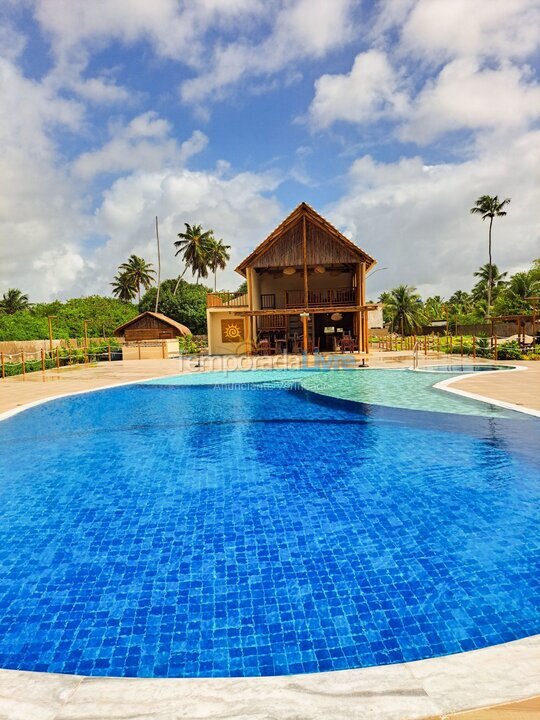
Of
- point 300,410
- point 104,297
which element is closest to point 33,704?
point 300,410

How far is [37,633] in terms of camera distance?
339 cm

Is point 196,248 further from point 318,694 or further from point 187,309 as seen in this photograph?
point 318,694

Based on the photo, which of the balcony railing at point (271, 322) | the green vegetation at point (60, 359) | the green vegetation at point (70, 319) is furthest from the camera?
the green vegetation at point (70, 319)

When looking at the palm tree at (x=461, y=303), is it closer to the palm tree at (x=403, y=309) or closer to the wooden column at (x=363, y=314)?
the palm tree at (x=403, y=309)

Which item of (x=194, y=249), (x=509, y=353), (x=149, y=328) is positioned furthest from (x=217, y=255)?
(x=509, y=353)

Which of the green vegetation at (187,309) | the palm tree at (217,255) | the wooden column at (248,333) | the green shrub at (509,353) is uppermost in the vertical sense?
the palm tree at (217,255)

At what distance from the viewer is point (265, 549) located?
4613 mm

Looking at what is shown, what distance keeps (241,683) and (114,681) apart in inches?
31.0

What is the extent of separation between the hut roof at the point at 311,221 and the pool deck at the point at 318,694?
2428 cm

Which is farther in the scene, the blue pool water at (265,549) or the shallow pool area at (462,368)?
the shallow pool area at (462,368)

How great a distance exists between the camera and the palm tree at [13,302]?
210 feet

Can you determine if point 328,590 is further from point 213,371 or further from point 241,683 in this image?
point 213,371

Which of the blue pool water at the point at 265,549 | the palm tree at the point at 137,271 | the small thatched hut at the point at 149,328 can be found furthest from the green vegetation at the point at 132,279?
the blue pool water at the point at 265,549

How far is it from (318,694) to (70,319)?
49508mm
